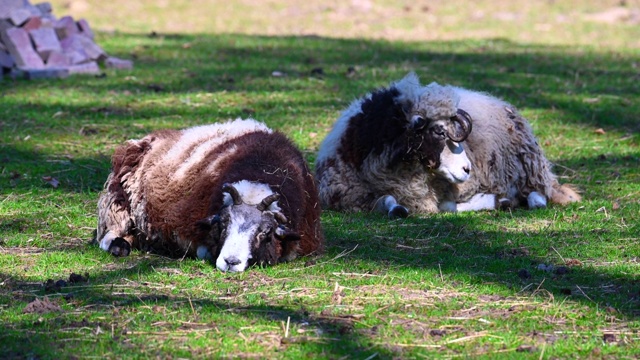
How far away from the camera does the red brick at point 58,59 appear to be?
1437cm

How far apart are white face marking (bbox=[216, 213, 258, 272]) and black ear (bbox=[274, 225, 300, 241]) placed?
176mm

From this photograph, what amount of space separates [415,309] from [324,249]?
1.60 m

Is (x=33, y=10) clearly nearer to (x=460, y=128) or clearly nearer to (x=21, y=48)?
(x=21, y=48)

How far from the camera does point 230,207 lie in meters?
6.98

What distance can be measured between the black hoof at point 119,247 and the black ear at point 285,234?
1295mm

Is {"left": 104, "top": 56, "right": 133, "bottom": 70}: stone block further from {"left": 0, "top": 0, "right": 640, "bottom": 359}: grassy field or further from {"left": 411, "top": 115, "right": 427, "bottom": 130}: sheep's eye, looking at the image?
{"left": 411, "top": 115, "right": 427, "bottom": 130}: sheep's eye

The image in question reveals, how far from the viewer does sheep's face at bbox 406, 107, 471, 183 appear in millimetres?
9188

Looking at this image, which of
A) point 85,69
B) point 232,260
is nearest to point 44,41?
point 85,69

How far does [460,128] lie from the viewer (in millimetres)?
9289

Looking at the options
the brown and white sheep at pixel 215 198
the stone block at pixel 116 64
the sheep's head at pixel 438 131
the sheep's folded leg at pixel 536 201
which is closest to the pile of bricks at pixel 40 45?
the stone block at pixel 116 64

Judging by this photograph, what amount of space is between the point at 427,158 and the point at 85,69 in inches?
275

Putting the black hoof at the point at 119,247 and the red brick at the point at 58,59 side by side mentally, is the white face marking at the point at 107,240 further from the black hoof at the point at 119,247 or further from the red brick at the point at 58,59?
the red brick at the point at 58,59

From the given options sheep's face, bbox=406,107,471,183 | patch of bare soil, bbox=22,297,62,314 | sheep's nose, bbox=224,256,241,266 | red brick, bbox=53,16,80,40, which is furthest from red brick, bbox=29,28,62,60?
patch of bare soil, bbox=22,297,62,314

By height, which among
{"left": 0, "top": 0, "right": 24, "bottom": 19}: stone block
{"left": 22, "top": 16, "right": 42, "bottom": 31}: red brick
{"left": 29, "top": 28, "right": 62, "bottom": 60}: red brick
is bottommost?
{"left": 29, "top": 28, "right": 62, "bottom": 60}: red brick
